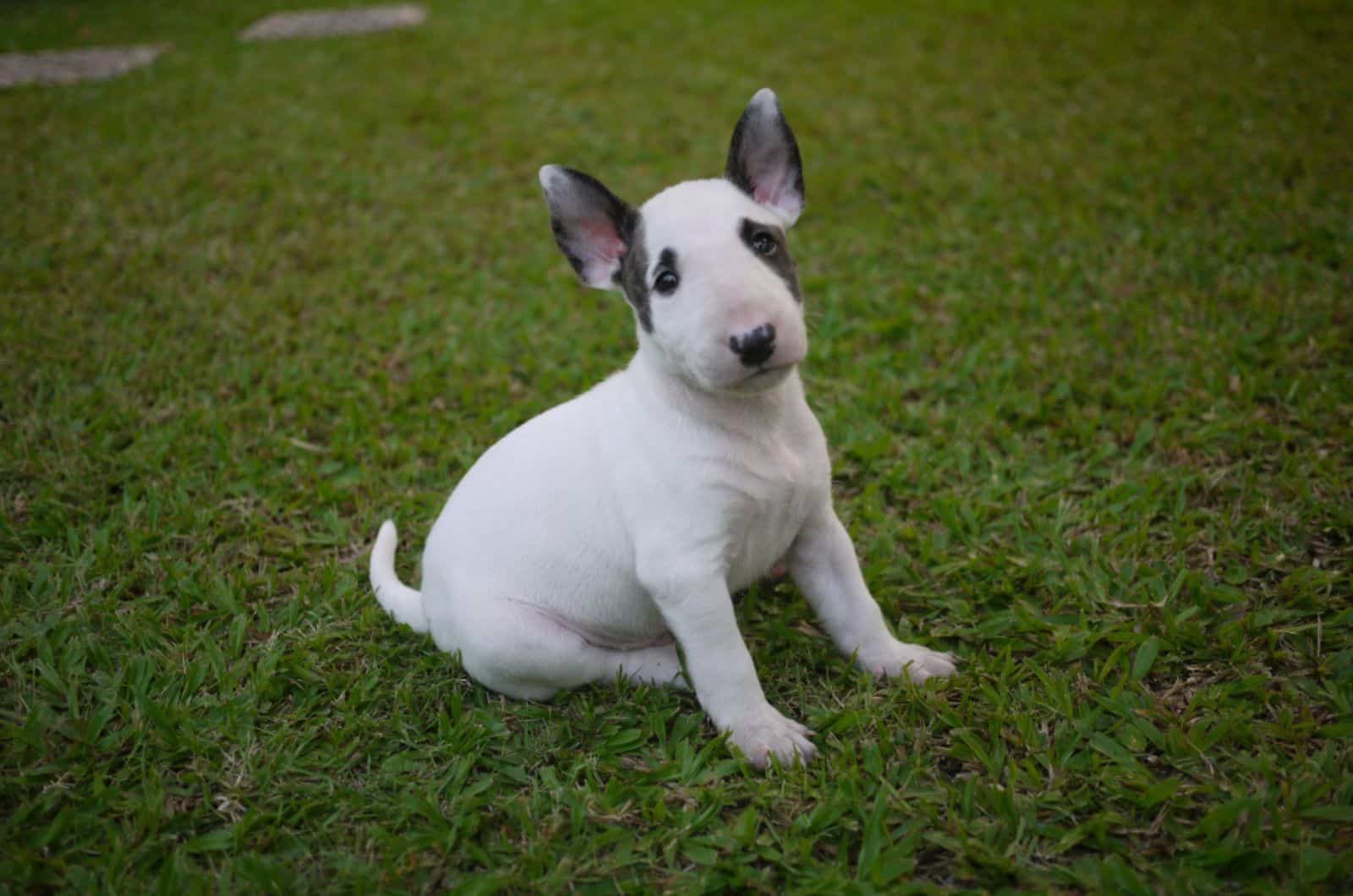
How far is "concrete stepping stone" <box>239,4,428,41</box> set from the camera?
420 inches

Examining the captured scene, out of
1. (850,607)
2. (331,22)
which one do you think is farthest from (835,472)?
(331,22)

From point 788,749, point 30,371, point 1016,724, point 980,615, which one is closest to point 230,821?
point 788,749

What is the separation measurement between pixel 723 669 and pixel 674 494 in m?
0.49

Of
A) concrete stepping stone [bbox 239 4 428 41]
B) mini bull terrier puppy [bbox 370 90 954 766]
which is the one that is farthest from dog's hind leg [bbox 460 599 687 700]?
concrete stepping stone [bbox 239 4 428 41]

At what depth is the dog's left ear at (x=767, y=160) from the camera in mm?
2482

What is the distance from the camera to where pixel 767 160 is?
255 centimetres

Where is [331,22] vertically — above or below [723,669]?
above

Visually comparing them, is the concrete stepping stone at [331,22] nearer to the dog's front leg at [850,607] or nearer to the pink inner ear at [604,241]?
the pink inner ear at [604,241]

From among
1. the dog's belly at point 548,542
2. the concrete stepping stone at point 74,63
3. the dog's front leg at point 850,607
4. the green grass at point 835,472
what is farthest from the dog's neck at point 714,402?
the concrete stepping stone at point 74,63

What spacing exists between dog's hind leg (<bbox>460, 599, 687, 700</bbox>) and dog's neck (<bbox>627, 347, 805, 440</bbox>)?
2.42 feet

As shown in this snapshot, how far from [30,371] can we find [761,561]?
402 centimetres

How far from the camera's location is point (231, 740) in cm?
269

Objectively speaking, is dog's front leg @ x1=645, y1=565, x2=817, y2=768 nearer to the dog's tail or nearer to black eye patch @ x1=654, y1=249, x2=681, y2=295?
black eye patch @ x1=654, y1=249, x2=681, y2=295

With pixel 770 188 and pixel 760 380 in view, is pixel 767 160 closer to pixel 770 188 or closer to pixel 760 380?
pixel 770 188
